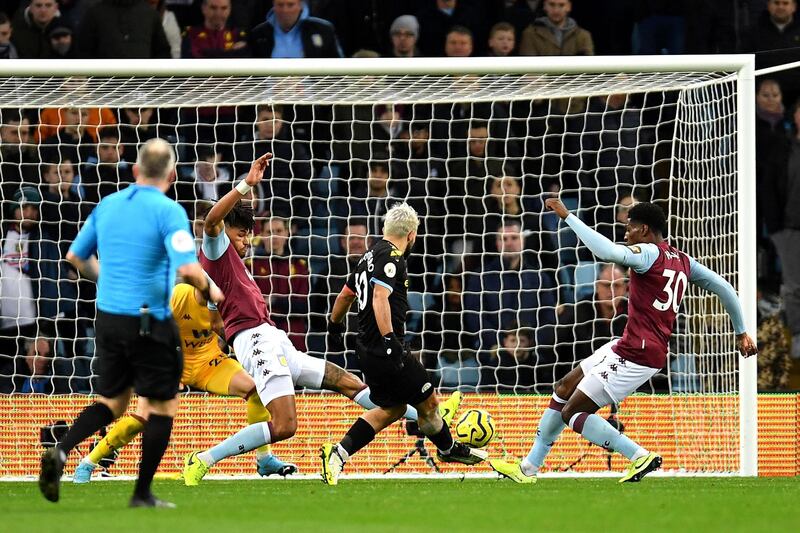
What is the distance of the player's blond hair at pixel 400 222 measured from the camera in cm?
1008

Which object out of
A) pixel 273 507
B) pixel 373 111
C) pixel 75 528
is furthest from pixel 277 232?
pixel 75 528

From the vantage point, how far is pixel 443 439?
34.4ft

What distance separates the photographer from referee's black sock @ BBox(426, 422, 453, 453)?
10.5 metres

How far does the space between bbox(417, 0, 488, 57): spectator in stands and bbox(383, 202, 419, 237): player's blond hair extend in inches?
227

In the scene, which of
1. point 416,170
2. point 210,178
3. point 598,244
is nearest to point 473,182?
point 416,170

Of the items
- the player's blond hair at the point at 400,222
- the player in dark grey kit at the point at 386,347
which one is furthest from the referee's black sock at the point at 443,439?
the player's blond hair at the point at 400,222

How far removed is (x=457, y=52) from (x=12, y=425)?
20.1ft

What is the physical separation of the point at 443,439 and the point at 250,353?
1.58 meters

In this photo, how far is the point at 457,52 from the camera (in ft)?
49.3

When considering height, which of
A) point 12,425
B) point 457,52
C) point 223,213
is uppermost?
point 457,52

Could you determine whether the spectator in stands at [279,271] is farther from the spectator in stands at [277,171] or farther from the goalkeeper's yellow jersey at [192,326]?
the goalkeeper's yellow jersey at [192,326]

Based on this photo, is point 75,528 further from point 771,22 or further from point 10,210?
point 771,22

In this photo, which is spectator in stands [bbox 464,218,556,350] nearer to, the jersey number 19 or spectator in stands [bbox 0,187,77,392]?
the jersey number 19

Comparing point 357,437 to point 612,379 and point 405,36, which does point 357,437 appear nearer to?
point 612,379
